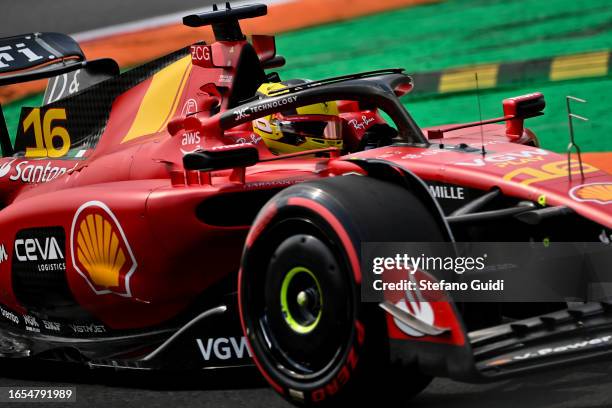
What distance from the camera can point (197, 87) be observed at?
6.30 m

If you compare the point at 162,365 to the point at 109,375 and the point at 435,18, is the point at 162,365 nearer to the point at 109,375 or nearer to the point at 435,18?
the point at 109,375

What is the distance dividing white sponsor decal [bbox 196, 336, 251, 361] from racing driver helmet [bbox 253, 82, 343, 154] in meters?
1.08

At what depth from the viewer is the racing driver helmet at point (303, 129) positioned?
225 inches

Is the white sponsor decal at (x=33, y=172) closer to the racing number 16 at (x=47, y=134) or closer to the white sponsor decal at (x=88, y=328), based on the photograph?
the racing number 16 at (x=47, y=134)

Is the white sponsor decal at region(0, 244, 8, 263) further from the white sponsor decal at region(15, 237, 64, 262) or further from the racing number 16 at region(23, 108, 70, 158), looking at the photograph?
the racing number 16 at region(23, 108, 70, 158)

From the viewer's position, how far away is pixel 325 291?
4.28 m

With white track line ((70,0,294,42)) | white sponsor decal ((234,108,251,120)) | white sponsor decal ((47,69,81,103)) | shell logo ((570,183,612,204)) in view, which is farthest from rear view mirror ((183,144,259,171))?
white track line ((70,0,294,42))

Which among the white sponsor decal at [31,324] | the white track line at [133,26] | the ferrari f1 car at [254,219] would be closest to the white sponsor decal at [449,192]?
the ferrari f1 car at [254,219]

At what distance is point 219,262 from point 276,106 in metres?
0.79

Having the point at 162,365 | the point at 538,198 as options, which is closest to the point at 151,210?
the point at 162,365

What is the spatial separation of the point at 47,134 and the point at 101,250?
5.19ft

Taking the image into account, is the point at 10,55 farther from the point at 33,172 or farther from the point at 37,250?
the point at 37,250

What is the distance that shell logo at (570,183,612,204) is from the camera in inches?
174

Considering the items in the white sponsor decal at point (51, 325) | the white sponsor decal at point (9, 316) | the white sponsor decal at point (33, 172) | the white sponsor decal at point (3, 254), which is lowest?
the white sponsor decal at point (9, 316)
